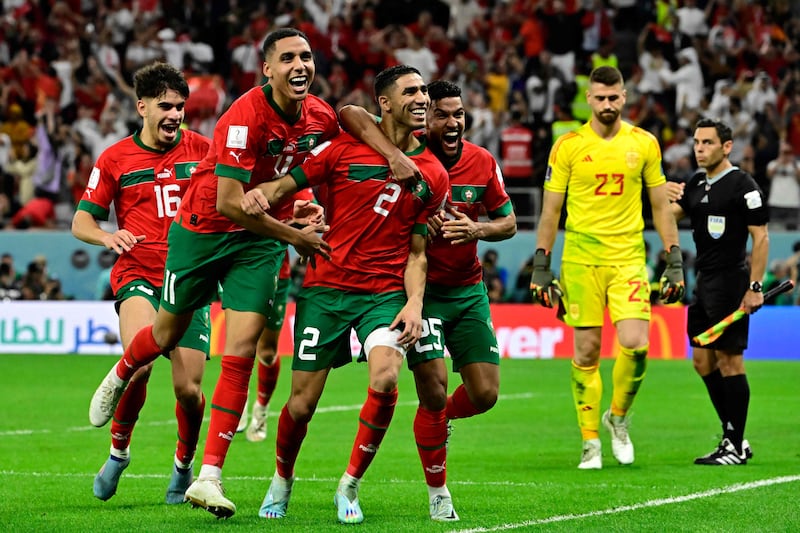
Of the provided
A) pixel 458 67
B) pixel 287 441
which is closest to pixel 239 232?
pixel 287 441

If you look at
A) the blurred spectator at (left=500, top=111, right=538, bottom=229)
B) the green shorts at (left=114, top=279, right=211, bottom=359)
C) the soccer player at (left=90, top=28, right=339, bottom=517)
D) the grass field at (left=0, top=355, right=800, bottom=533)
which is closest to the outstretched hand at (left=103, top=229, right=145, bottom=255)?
the green shorts at (left=114, top=279, right=211, bottom=359)

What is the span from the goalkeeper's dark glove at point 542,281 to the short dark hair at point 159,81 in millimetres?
2991

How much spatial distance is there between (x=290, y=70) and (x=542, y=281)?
11.1 feet

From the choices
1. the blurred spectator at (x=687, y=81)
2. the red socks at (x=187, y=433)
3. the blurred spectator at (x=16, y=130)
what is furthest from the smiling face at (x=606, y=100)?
the blurred spectator at (x=16, y=130)

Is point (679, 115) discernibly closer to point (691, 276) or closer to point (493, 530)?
point (691, 276)

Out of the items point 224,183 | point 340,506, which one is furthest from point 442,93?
point 340,506

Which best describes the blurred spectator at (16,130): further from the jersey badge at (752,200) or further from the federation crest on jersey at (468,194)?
the federation crest on jersey at (468,194)

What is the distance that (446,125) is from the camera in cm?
865

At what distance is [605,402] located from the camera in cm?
1528

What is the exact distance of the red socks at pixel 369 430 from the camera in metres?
7.66

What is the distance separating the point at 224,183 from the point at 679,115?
56.6ft

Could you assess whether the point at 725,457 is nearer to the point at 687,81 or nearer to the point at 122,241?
the point at 122,241

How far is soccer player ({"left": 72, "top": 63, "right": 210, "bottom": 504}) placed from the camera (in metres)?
8.63

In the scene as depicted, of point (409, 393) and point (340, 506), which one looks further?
point (409, 393)
